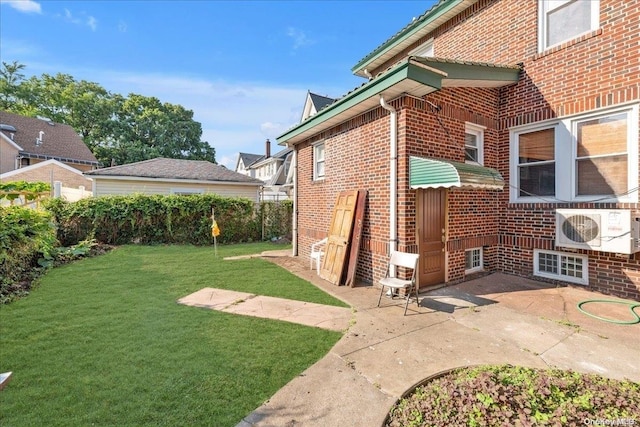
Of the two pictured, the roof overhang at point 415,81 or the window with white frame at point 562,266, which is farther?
the window with white frame at point 562,266

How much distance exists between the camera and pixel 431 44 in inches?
359

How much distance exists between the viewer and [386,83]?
5230mm

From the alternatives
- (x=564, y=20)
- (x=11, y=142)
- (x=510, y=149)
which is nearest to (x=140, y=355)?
(x=510, y=149)

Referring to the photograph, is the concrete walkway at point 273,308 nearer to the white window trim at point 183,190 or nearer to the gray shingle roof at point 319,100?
the white window trim at point 183,190

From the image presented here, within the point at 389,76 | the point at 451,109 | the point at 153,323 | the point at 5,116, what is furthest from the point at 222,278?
the point at 5,116

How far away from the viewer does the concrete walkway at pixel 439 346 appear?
8.61ft

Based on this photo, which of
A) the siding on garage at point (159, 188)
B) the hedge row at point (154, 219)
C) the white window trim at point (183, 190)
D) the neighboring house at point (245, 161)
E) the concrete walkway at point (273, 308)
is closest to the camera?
the concrete walkway at point (273, 308)

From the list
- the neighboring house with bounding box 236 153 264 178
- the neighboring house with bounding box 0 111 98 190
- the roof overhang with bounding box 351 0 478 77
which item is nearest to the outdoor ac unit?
the roof overhang with bounding box 351 0 478 77

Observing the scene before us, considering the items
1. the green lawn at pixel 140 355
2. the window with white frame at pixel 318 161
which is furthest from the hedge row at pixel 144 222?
the window with white frame at pixel 318 161

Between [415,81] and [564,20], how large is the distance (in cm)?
418

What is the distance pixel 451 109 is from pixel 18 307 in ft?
29.7

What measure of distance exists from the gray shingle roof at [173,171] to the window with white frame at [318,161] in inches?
415

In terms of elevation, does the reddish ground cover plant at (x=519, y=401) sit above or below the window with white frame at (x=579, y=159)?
below

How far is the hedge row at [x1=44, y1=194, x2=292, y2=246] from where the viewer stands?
1131 centimetres
